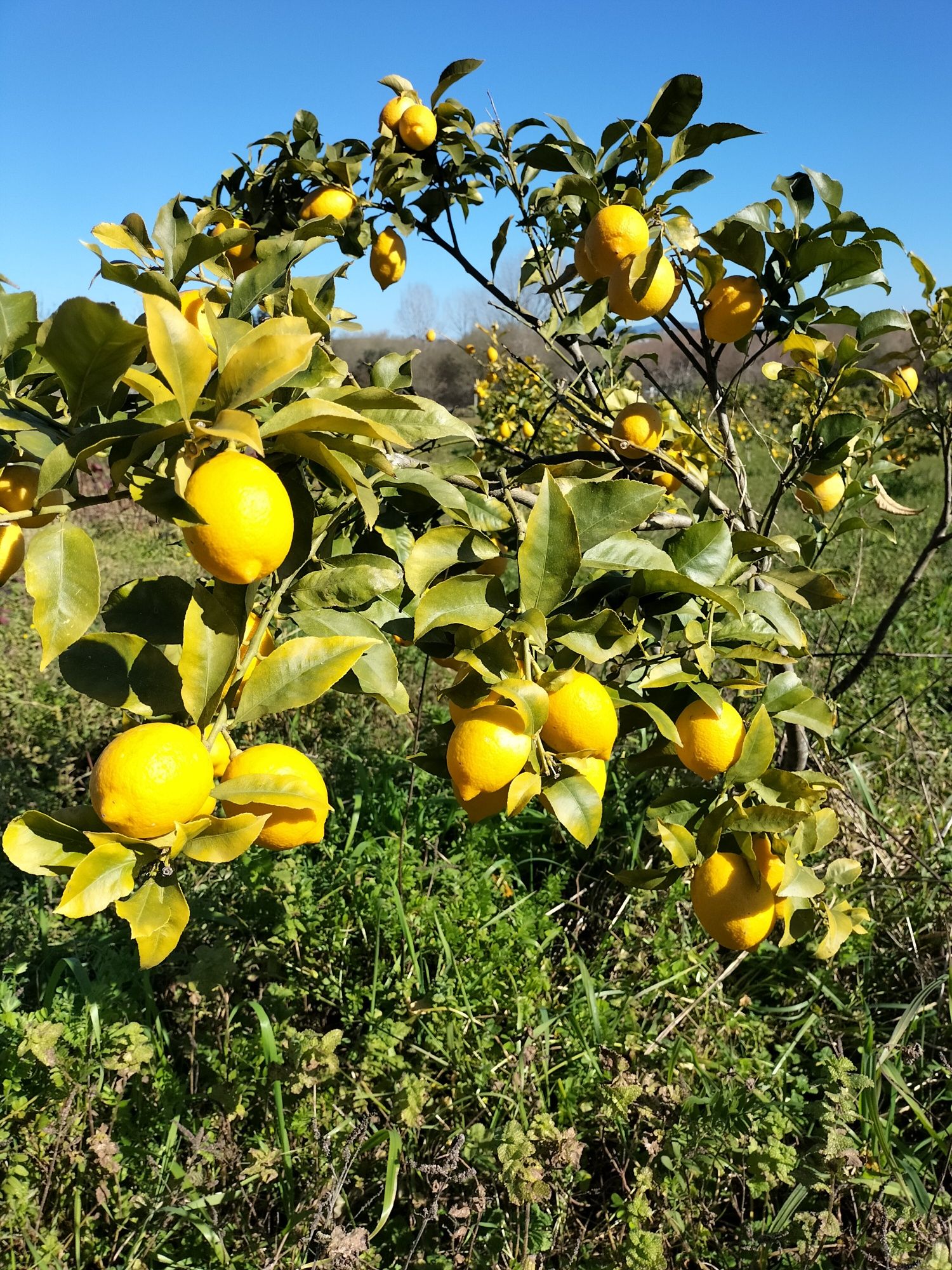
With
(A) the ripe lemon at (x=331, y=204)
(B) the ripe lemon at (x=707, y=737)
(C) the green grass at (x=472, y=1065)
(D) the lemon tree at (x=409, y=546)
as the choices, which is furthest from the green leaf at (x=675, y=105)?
(C) the green grass at (x=472, y=1065)

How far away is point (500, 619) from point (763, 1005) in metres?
1.36

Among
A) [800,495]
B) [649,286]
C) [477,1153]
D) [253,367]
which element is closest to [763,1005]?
[477,1153]

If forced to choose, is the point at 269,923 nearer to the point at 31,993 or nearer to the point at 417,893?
the point at 417,893

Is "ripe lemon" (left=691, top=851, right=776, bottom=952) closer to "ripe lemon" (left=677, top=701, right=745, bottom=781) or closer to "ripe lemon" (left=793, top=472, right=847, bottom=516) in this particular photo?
"ripe lemon" (left=677, top=701, right=745, bottom=781)

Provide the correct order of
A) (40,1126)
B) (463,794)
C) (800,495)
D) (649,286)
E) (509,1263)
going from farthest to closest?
(800,495) < (40,1126) < (509,1263) < (649,286) < (463,794)

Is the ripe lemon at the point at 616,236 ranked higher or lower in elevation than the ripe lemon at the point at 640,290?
higher

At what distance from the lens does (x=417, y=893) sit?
5.48ft

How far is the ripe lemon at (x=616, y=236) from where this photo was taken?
2.89ft

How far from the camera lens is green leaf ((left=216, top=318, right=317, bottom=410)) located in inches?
21.6

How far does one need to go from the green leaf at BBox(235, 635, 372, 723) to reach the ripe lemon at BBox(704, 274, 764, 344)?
68 cm

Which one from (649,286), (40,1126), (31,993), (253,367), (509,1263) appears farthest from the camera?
(31,993)

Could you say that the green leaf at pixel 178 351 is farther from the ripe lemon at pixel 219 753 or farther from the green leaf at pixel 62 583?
the ripe lemon at pixel 219 753

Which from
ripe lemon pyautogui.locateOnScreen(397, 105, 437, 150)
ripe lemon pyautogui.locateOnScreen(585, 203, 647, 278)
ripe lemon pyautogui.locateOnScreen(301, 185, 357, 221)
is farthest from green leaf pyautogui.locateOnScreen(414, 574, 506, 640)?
ripe lemon pyautogui.locateOnScreen(397, 105, 437, 150)

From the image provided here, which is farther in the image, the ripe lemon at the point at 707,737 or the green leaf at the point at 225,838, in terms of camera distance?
the ripe lemon at the point at 707,737
